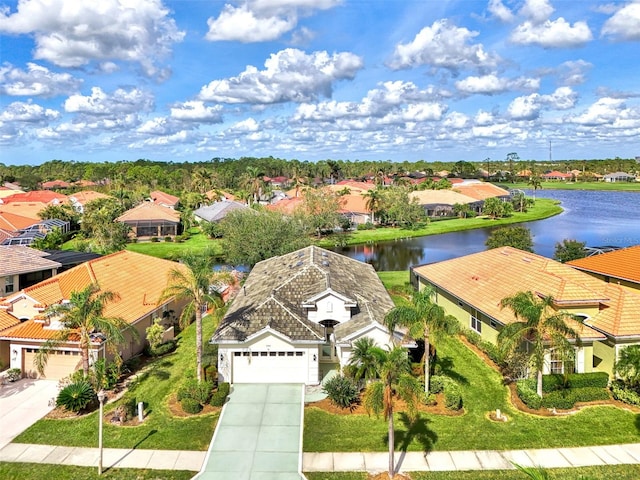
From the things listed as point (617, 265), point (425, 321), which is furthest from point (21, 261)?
point (617, 265)

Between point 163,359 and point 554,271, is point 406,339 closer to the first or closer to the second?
point 554,271

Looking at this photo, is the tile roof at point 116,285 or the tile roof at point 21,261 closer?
the tile roof at point 116,285

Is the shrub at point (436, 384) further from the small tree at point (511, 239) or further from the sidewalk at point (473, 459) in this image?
the small tree at point (511, 239)

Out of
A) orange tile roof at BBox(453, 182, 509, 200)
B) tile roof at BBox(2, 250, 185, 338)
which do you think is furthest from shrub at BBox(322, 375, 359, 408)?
orange tile roof at BBox(453, 182, 509, 200)

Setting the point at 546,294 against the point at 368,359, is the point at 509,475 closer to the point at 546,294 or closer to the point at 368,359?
the point at 368,359

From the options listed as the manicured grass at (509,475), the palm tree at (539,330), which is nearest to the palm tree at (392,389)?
the manicured grass at (509,475)

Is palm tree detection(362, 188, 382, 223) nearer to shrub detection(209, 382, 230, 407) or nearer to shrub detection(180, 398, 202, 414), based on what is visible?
shrub detection(209, 382, 230, 407)
